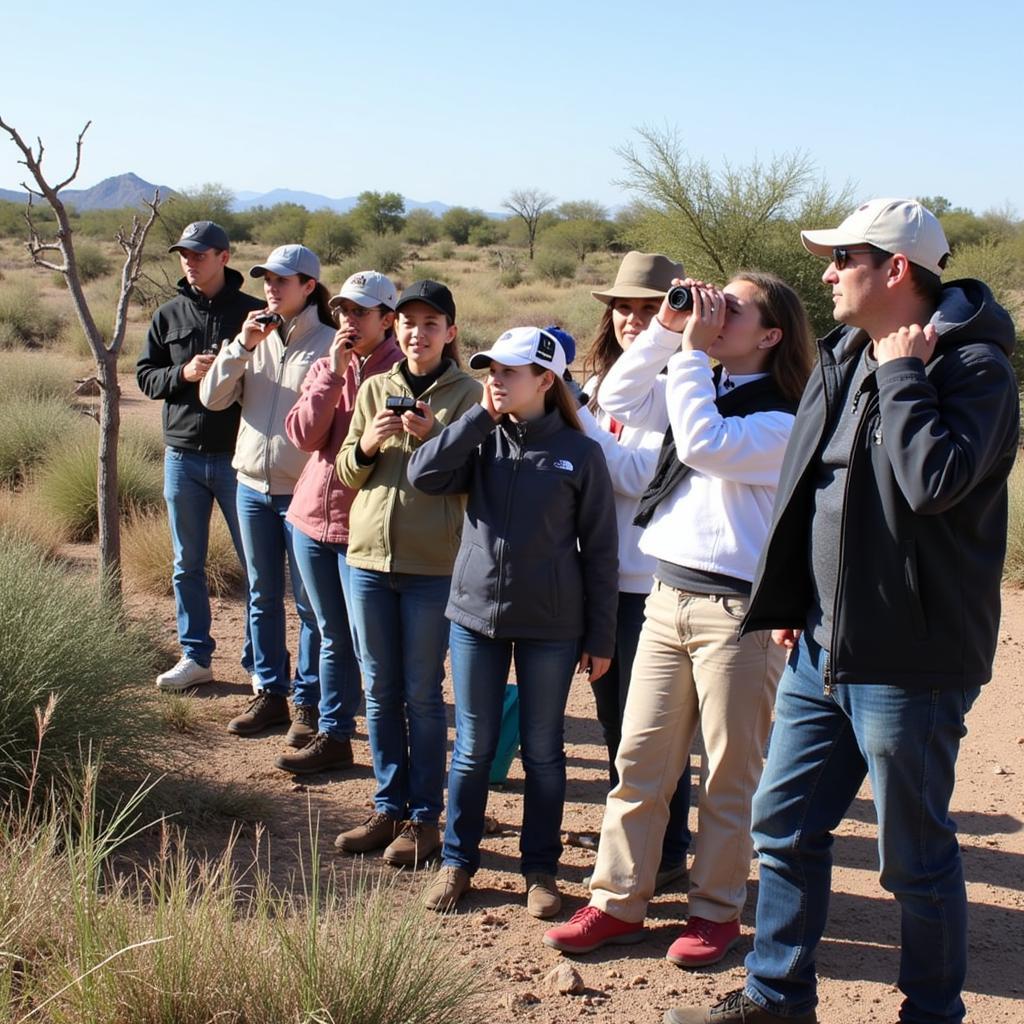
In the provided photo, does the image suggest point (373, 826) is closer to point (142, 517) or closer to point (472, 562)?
point (472, 562)

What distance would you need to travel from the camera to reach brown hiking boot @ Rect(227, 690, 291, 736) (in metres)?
5.84

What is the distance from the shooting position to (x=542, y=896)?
4148mm

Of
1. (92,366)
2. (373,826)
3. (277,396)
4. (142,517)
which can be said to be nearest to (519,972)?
(373,826)

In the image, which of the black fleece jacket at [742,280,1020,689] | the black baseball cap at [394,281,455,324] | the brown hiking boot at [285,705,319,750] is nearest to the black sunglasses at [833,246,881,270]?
the black fleece jacket at [742,280,1020,689]

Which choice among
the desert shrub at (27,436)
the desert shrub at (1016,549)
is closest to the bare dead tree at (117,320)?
the desert shrub at (27,436)

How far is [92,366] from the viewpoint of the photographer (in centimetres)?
1881

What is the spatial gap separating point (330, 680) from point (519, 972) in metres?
1.91

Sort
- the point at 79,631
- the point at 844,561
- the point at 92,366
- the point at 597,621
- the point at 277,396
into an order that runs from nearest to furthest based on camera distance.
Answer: the point at 844,561, the point at 597,621, the point at 79,631, the point at 277,396, the point at 92,366

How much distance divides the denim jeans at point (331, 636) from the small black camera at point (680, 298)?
2032 mm

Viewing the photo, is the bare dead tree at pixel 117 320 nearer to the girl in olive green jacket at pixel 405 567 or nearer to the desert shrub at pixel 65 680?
the desert shrub at pixel 65 680

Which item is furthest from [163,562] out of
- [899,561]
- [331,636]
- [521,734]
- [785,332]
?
[899,561]

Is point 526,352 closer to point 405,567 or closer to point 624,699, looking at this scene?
point 405,567

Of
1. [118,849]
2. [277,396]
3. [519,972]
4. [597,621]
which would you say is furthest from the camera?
[277,396]

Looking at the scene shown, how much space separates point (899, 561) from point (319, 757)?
10.3 ft
